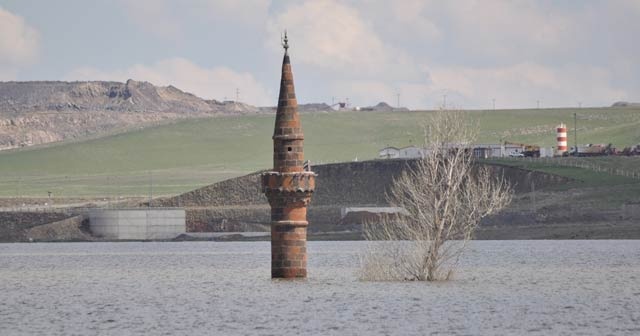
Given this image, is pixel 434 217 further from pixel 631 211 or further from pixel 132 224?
pixel 132 224

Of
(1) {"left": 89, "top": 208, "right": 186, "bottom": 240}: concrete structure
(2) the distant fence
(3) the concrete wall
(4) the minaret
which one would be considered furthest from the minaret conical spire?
(2) the distant fence

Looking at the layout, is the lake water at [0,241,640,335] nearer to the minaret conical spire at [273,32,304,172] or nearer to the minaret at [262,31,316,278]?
the minaret at [262,31,316,278]

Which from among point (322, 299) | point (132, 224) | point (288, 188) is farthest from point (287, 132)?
point (132, 224)

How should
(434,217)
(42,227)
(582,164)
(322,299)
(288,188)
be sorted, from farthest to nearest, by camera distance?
(582,164) → (42,227) → (434,217) → (322,299) → (288,188)

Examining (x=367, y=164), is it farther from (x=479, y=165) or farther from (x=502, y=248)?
(x=502, y=248)

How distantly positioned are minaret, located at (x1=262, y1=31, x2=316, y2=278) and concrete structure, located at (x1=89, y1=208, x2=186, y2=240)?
287 ft

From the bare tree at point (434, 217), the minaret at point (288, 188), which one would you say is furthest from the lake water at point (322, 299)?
the minaret at point (288, 188)

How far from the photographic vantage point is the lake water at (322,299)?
172ft

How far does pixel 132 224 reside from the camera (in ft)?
488

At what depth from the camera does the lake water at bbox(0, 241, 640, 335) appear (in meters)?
52.5

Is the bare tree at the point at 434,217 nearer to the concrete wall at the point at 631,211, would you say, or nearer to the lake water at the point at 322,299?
the lake water at the point at 322,299

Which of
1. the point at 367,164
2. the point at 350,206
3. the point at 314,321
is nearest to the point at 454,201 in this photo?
the point at 314,321

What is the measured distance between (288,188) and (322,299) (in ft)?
14.9

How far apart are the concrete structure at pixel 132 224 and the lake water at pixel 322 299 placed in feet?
160
